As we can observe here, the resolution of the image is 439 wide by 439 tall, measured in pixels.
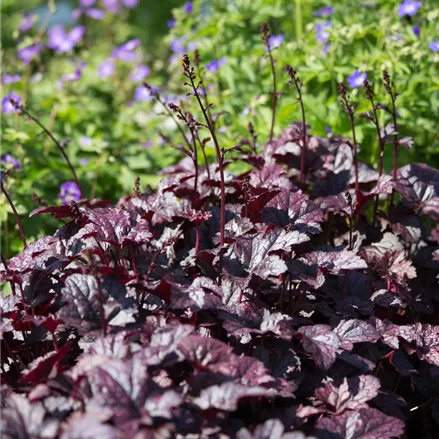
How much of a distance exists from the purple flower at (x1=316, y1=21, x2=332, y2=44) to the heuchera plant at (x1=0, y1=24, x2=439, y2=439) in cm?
94

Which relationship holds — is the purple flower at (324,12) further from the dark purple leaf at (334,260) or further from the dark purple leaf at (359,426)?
the dark purple leaf at (359,426)

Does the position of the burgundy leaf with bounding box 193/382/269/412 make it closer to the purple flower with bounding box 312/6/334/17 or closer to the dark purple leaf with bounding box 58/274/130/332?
the dark purple leaf with bounding box 58/274/130/332

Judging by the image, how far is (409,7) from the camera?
332cm

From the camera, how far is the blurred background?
3104 mm

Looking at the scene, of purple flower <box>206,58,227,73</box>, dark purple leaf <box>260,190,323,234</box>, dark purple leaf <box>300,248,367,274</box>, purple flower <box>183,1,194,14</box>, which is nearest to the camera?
dark purple leaf <box>300,248,367,274</box>

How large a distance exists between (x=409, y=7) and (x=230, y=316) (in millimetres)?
2336

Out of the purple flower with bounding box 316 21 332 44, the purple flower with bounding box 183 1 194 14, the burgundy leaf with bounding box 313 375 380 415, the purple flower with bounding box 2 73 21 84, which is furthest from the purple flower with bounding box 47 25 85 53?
the burgundy leaf with bounding box 313 375 380 415

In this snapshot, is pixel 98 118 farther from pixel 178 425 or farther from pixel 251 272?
pixel 178 425

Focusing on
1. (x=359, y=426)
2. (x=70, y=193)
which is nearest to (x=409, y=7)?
(x=70, y=193)

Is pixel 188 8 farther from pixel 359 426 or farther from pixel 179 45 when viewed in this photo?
pixel 359 426

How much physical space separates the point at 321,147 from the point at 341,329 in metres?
0.96

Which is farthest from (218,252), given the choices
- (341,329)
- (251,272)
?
(341,329)

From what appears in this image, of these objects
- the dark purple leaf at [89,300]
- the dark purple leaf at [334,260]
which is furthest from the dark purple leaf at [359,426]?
the dark purple leaf at [89,300]

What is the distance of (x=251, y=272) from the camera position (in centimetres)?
177
